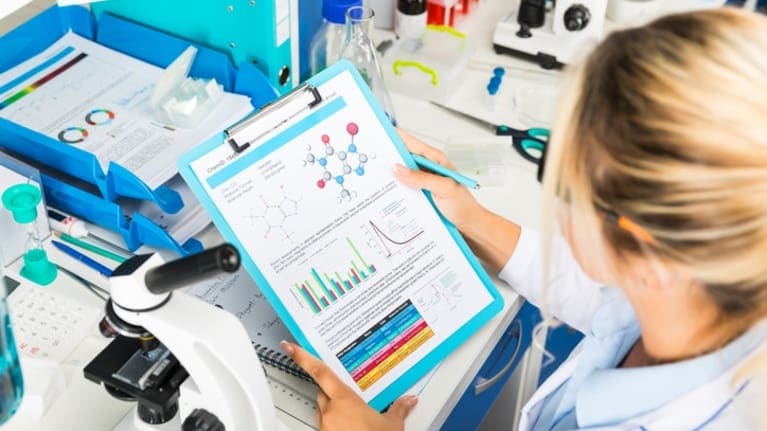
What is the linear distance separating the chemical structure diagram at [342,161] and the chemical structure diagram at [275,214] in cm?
5

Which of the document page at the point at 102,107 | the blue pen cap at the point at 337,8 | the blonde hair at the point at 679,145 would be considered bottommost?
the document page at the point at 102,107

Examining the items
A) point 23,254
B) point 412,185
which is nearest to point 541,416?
point 412,185

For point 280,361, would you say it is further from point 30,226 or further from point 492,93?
point 492,93

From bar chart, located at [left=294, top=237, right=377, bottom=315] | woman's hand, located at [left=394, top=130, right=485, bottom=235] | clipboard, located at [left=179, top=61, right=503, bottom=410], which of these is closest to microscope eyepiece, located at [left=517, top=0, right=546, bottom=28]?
woman's hand, located at [left=394, top=130, right=485, bottom=235]

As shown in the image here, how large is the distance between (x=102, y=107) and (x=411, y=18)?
0.62m

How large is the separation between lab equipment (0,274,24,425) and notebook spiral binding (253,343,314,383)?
0.30 m

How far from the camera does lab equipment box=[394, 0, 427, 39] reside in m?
1.67

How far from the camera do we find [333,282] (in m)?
1.12

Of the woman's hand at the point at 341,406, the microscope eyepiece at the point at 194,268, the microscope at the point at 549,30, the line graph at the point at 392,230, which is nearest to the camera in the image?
the microscope eyepiece at the point at 194,268

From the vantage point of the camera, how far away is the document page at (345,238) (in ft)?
3.53

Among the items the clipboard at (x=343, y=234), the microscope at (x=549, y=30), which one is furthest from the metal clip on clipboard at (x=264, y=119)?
the microscope at (x=549, y=30)

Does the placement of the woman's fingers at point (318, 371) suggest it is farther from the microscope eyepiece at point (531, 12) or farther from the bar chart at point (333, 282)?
the microscope eyepiece at point (531, 12)

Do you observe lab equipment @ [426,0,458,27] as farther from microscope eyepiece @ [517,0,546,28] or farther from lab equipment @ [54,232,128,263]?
lab equipment @ [54,232,128,263]

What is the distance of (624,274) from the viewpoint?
878 mm
